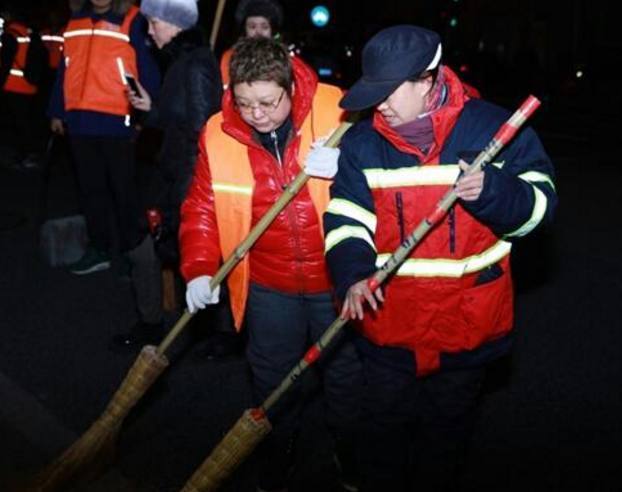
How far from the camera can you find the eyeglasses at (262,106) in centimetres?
319

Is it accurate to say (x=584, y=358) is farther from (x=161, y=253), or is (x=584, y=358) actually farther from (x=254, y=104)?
(x=254, y=104)

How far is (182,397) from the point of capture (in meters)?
4.71

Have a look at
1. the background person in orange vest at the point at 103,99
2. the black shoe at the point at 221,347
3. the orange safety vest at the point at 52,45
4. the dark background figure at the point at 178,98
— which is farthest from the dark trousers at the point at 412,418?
the orange safety vest at the point at 52,45

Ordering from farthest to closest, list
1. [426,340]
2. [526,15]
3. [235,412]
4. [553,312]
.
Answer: [526,15] < [553,312] < [235,412] < [426,340]

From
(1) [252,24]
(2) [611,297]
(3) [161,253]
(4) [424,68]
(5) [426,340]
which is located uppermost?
(4) [424,68]

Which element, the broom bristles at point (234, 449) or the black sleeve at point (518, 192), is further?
the broom bristles at point (234, 449)

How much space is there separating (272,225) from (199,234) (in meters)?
0.31

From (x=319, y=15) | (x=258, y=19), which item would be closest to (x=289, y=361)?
(x=258, y=19)

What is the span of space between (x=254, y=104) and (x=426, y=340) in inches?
42.3

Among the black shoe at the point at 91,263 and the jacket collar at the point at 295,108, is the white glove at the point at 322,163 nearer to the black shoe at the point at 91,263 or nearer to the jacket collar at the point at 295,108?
the jacket collar at the point at 295,108

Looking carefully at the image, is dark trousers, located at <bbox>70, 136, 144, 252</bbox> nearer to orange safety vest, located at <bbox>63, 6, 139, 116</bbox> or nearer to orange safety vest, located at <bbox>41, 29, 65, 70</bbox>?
orange safety vest, located at <bbox>63, 6, 139, 116</bbox>

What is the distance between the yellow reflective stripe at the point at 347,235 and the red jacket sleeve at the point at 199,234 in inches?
23.3

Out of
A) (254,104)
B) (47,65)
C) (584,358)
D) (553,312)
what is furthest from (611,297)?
(47,65)

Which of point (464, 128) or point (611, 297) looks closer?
point (464, 128)
